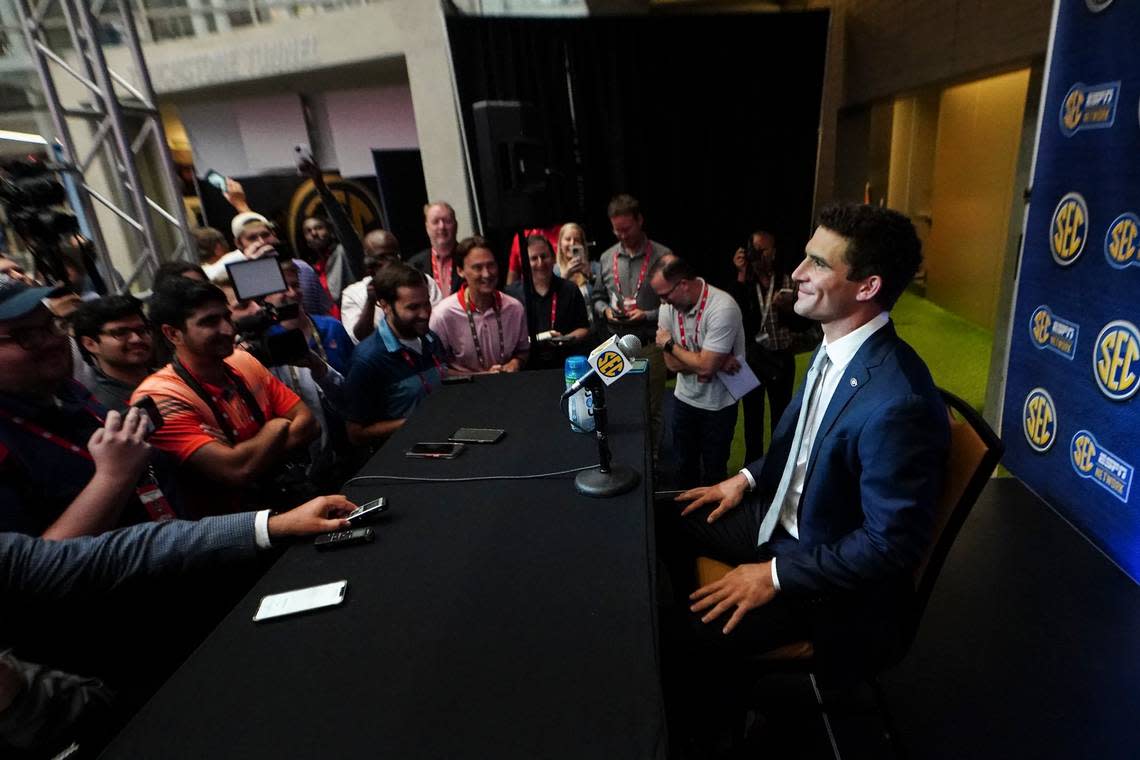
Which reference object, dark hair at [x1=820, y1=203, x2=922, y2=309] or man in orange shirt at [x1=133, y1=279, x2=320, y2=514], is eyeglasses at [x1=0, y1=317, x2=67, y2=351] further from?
dark hair at [x1=820, y1=203, x2=922, y2=309]

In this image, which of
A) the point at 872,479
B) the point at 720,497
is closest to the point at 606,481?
the point at 720,497

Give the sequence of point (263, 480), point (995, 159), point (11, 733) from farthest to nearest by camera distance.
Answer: point (995, 159), point (263, 480), point (11, 733)

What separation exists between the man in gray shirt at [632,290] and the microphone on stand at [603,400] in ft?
6.07

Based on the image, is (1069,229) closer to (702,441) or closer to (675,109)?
(702,441)

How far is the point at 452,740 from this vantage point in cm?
84

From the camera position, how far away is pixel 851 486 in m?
1.39

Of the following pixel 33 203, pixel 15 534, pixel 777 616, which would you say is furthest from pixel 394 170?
pixel 777 616

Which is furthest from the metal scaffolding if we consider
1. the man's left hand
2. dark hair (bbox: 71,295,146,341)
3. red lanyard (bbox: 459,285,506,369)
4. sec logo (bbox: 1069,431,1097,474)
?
sec logo (bbox: 1069,431,1097,474)

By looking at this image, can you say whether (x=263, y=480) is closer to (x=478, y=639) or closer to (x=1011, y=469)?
(x=478, y=639)

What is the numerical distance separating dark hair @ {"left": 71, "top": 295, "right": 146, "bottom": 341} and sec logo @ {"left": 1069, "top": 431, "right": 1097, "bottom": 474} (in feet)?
12.1

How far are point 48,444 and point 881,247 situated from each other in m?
2.05

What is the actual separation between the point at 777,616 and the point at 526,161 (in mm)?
2059

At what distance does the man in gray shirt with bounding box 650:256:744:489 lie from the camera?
254 centimetres

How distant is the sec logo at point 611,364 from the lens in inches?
54.7
